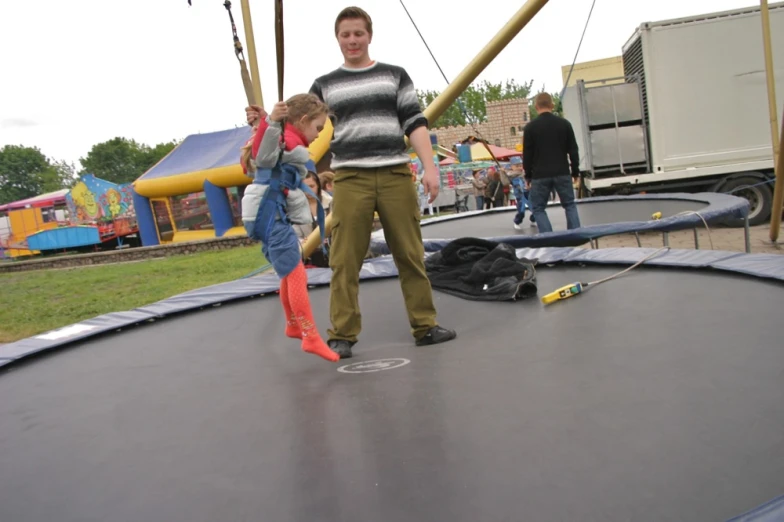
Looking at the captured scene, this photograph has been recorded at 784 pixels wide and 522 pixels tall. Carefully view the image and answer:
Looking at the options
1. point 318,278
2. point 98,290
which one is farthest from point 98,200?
point 318,278

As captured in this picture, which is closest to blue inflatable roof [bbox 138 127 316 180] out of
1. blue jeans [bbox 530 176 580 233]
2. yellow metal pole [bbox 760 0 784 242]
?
blue jeans [bbox 530 176 580 233]

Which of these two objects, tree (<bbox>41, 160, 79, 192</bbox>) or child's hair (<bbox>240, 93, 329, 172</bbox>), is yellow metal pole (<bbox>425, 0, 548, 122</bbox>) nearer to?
child's hair (<bbox>240, 93, 329, 172</bbox>)

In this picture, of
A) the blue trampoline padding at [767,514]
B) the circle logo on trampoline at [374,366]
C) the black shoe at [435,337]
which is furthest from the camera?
the black shoe at [435,337]

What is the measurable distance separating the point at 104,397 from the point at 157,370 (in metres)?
0.24

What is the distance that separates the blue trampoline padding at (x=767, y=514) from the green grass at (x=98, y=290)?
5326 millimetres

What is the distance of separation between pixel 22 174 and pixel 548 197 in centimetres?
6594

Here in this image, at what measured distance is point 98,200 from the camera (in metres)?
15.9

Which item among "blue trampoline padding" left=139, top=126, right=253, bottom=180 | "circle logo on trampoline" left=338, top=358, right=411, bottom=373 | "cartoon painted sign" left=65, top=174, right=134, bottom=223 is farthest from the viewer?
"cartoon painted sign" left=65, top=174, right=134, bottom=223

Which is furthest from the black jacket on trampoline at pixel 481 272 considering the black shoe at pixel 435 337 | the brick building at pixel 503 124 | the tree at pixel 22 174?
the tree at pixel 22 174

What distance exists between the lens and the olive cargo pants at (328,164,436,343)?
6.03 ft

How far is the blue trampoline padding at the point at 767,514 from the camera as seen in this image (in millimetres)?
698

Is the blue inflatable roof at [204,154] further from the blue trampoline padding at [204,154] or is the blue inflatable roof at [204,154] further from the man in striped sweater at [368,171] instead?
the man in striped sweater at [368,171]

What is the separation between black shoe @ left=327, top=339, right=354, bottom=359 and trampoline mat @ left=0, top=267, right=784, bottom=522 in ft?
0.23

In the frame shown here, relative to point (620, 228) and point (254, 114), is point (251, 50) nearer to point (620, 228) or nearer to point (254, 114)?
point (254, 114)
